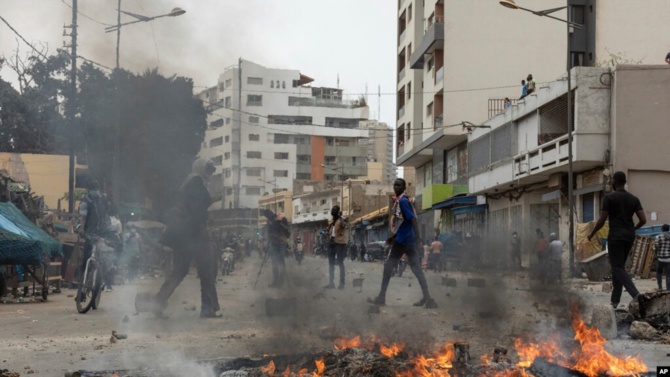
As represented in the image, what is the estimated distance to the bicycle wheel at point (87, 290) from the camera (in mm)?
11086

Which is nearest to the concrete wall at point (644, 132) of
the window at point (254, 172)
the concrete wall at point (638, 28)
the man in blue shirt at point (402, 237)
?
the concrete wall at point (638, 28)

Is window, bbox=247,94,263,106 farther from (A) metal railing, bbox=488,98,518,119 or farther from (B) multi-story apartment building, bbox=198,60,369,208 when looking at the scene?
(A) metal railing, bbox=488,98,518,119

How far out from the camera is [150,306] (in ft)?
32.6

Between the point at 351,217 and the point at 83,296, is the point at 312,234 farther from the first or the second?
the point at 83,296

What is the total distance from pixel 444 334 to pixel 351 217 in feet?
258

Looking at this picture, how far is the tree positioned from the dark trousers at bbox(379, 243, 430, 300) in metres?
3.48

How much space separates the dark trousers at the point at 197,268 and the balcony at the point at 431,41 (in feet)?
121

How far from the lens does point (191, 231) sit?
396 inches

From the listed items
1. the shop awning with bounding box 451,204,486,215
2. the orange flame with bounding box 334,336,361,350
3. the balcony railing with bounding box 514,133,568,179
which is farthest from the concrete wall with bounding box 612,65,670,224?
the orange flame with bounding box 334,336,361,350

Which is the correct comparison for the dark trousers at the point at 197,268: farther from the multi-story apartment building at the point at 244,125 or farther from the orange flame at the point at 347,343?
the orange flame at the point at 347,343

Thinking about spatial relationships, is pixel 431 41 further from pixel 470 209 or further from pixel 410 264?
pixel 410 264

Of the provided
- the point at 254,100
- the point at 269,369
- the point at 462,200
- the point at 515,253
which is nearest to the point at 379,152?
the point at 462,200

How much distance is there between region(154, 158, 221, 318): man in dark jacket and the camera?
394 inches

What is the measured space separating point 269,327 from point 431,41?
39.4 m
